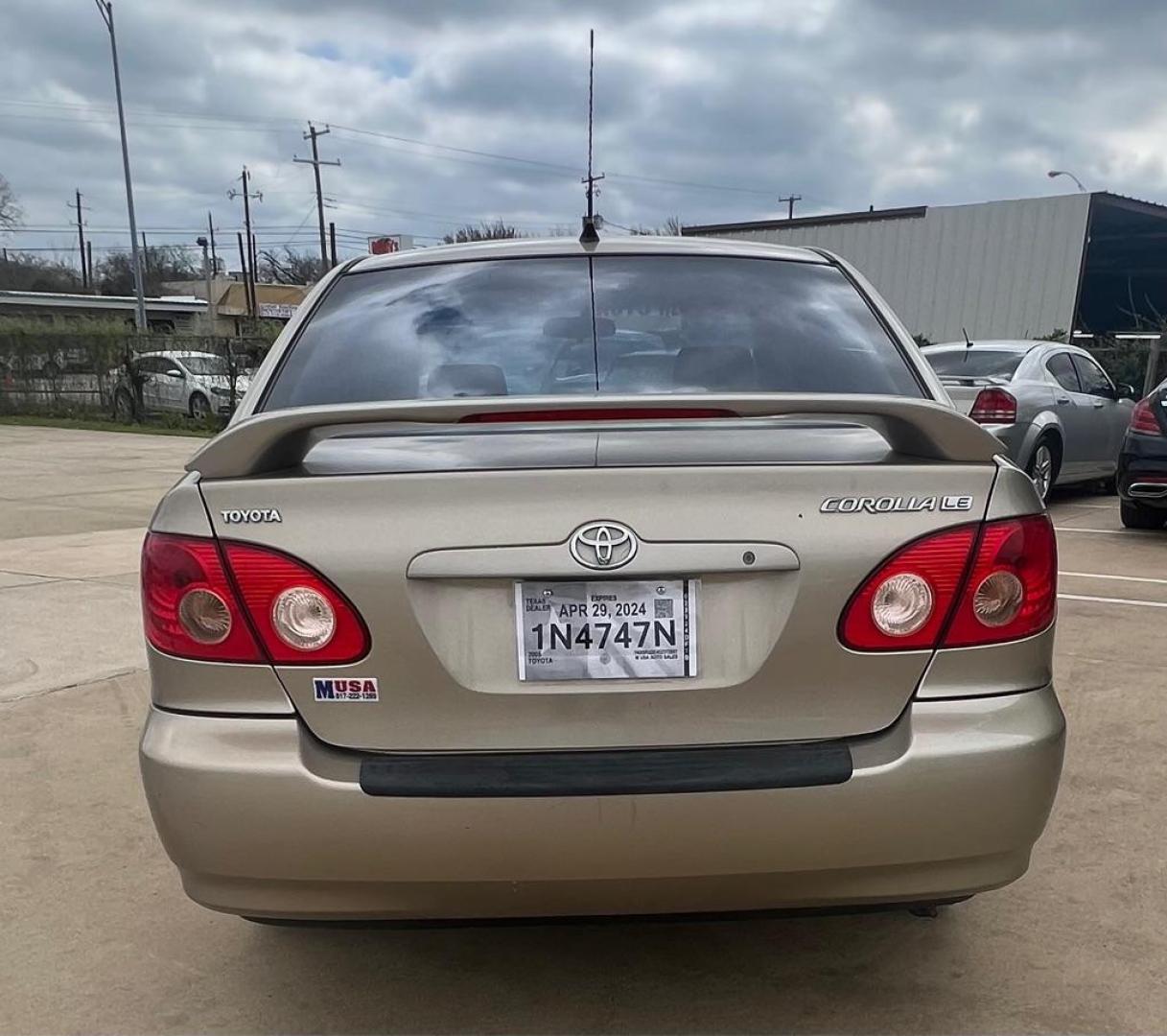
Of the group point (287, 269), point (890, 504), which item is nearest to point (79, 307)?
point (287, 269)

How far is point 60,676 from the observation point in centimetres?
465

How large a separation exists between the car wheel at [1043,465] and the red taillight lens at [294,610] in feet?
26.2

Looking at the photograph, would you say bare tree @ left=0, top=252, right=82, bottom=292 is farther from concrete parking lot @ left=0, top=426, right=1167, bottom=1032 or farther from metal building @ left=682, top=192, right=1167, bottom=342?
concrete parking lot @ left=0, top=426, right=1167, bottom=1032

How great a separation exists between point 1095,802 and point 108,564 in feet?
19.9

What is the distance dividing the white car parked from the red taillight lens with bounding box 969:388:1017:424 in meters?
16.0

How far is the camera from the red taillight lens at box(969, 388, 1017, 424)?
8.29 metres

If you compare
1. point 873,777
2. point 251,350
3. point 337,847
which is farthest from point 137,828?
point 251,350

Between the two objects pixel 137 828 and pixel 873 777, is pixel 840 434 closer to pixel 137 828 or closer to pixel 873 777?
pixel 873 777

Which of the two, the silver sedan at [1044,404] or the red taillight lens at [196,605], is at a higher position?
the red taillight lens at [196,605]

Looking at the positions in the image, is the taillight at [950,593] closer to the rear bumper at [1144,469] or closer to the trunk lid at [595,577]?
the trunk lid at [595,577]

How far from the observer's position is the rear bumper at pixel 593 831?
6.13 feet

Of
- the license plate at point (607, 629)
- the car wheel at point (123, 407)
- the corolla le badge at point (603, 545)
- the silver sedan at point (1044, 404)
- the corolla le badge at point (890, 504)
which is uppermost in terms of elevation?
the corolla le badge at point (890, 504)

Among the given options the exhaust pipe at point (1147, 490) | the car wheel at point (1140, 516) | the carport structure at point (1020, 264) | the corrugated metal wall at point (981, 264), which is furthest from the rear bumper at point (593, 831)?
the corrugated metal wall at point (981, 264)

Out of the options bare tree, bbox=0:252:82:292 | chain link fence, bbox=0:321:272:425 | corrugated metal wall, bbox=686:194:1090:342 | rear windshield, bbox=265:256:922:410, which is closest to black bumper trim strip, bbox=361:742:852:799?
rear windshield, bbox=265:256:922:410
